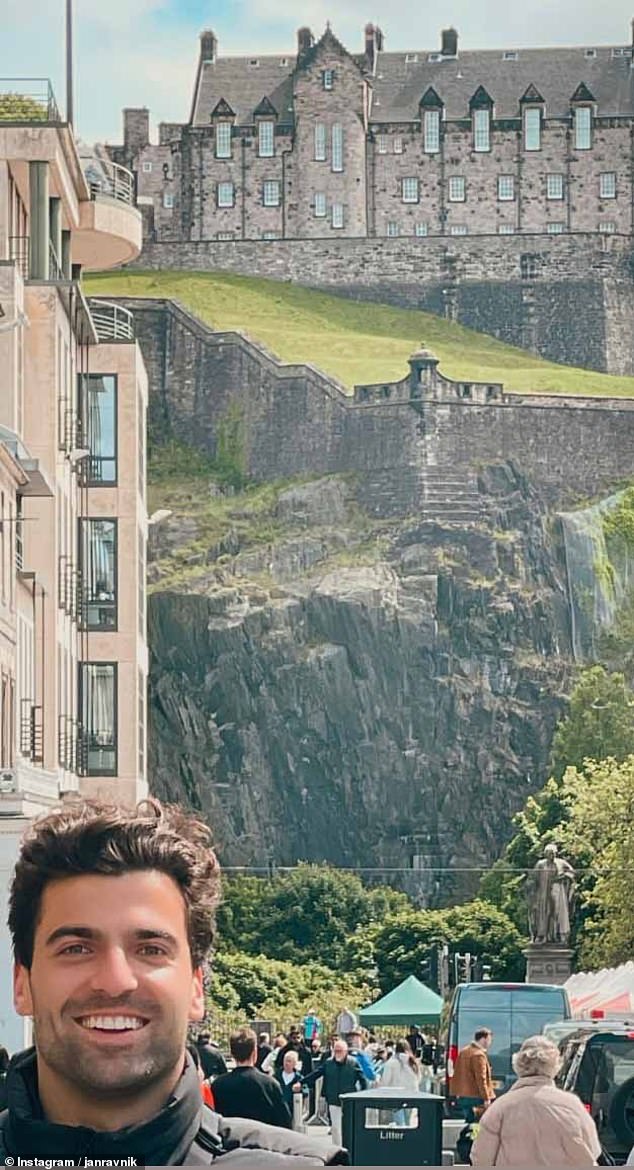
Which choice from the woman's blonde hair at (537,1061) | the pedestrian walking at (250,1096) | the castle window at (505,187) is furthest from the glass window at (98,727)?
the castle window at (505,187)

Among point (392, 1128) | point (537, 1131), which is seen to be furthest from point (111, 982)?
point (392, 1128)

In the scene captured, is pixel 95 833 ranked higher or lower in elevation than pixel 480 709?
higher

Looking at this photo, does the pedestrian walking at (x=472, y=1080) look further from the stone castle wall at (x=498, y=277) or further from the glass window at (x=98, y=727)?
the stone castle wall at (x=498, y=277)

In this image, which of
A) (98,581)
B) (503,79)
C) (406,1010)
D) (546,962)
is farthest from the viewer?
(503,79)

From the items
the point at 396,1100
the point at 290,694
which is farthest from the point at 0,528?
the point at 290,694

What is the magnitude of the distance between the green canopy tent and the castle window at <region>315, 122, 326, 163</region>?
76.3m

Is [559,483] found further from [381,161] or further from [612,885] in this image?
[612,885]

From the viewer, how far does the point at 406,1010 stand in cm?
3844

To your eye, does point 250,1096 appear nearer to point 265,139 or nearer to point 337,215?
point 337,215

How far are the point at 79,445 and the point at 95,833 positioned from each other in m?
34.6

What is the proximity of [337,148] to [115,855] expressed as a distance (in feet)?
367

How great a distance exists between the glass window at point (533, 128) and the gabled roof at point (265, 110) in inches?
424

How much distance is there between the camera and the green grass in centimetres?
10675

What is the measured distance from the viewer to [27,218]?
1407 inches
